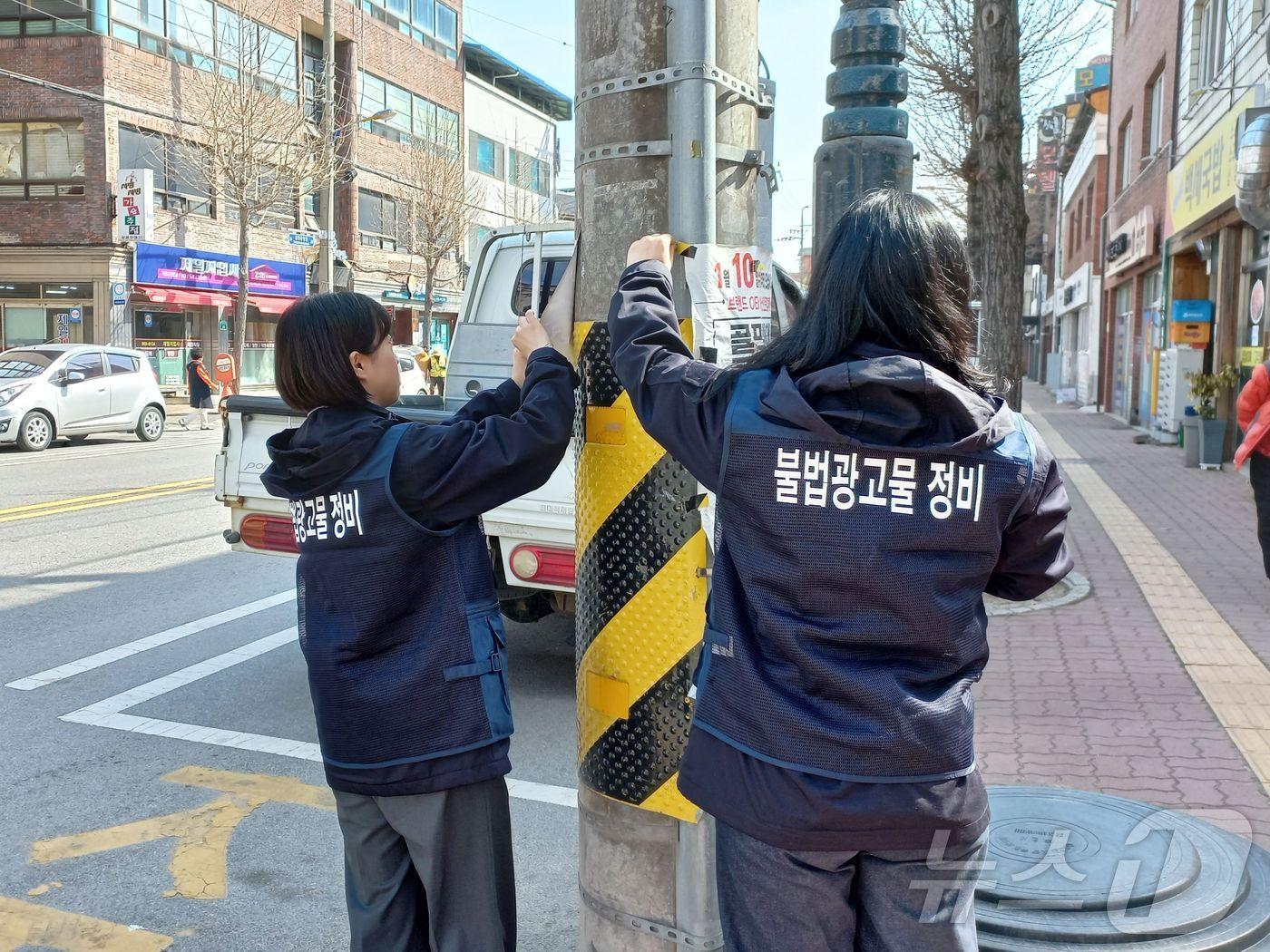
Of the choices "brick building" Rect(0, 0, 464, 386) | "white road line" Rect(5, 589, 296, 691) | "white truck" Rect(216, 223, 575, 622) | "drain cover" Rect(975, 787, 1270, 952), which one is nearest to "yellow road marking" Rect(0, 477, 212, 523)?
"white road line" Rect(5, 589, 296, 691)

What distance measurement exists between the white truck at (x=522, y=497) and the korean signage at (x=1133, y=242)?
17.1 meters

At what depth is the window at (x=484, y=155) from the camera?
4317 centimetres

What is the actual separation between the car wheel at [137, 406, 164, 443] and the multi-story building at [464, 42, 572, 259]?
22837 mm

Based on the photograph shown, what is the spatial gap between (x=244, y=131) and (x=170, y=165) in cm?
334

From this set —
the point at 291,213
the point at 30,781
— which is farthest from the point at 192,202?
the point at 30,781

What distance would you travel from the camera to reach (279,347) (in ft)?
8.15

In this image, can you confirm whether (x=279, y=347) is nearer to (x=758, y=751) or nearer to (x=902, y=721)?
(x=758, y=751)

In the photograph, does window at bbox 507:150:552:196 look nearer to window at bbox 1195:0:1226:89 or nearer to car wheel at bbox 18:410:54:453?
car wheel at bbox 18:410:54:453

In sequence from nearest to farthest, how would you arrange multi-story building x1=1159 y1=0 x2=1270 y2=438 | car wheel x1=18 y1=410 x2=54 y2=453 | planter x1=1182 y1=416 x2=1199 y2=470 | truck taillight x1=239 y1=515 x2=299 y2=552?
truck taillight x1=239 y1=515 x2=299 y2=552, multi-story building x1=1159 y1=0 x2=1270 y2=438, planter x1=1182 y1=416 x2=1199 y2=470, car wheel x1=18 y1=410 x2=54 y2=453

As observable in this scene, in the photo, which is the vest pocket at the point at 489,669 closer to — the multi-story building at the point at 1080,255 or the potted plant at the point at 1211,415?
the potted plant at the point at 1211,415

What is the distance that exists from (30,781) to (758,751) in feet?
12.7

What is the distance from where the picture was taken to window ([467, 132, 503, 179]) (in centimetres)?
4317

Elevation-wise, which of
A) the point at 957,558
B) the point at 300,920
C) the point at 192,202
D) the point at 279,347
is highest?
the point at 192,202

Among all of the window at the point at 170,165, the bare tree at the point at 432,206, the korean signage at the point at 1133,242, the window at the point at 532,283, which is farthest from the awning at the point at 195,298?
the window at the point at 532,283
